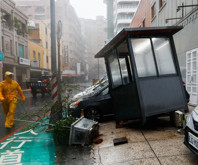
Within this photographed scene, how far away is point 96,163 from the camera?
12.6 ft

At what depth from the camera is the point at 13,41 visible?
26922 mm

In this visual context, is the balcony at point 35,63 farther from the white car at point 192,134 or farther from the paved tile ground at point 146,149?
the white car at point 192,134

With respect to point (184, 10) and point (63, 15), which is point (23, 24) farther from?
point (63, 15)

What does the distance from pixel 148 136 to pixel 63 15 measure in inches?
2951

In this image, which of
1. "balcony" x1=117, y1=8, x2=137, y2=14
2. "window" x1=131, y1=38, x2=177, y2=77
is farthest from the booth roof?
"balcony" x1=117, y1=8, x2=137, y2=14

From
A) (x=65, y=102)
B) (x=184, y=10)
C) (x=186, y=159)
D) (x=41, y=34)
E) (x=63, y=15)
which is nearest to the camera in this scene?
(x=186, y=159)

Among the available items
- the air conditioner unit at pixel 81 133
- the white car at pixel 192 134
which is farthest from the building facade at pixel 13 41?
the white car at pixel 192 134

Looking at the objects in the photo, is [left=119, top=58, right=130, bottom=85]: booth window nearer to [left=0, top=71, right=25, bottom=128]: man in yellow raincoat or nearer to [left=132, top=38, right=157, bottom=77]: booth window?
[left=132, top=38, right=157, bottom=77]: booth window

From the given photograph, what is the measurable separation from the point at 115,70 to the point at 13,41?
24.5 m

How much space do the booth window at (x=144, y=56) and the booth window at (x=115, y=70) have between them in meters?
0.84

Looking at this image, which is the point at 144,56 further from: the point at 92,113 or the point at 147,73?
the point at 92,113

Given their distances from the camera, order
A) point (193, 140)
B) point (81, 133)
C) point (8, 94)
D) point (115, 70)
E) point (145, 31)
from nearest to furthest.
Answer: point (193, 140), point (81, 133), point (145, 31), point (115, 70), point (8, 94)

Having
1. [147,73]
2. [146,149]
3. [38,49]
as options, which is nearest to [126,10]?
[38,49]

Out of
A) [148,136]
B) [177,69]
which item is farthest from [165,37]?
[148,136]
